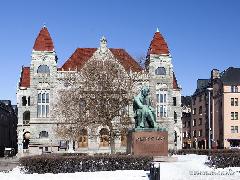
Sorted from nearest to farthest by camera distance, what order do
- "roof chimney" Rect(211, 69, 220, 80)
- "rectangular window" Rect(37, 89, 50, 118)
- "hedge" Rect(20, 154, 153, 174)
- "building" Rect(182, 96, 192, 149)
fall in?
"hedge" Rect(20, 154, 153, 174)
"rectangular window" Rect(37, 89, 50, 118)
"roof chimney" Rect(211, 69, 220, 80)
"building" Rect(182, 96, 192, 149)

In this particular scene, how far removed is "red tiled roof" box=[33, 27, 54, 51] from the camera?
7969cm

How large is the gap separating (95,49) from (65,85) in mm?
A: 11266

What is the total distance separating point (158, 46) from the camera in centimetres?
8300

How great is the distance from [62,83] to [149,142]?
49.0m

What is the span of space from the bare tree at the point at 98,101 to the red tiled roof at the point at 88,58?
19.2 m

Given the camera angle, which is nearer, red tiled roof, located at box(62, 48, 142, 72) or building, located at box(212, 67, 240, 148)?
red tiled roof, located at box(62, 48, 142, 72)

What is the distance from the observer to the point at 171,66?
80.9 meters

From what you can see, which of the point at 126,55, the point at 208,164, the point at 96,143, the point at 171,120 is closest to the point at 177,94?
the point at 171,120

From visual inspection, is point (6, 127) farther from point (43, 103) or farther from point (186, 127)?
point (186, 127)

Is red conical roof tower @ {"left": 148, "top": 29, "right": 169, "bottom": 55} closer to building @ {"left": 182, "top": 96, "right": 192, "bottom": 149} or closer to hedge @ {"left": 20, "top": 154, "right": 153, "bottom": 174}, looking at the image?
building @ {"left": 182, "top": 96, "right": 192, "bottom": 149}

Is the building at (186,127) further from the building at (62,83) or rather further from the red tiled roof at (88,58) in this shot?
the red tiled roof at (88,58)

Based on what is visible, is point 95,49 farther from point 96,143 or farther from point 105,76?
point 105,76

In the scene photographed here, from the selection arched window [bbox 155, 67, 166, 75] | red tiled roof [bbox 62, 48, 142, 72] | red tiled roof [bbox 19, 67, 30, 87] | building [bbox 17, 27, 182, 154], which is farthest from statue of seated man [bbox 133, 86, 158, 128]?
red tiled roof [bbox 19, 67, 30, 87]

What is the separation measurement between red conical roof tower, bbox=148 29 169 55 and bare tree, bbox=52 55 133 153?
20622 millimetres
